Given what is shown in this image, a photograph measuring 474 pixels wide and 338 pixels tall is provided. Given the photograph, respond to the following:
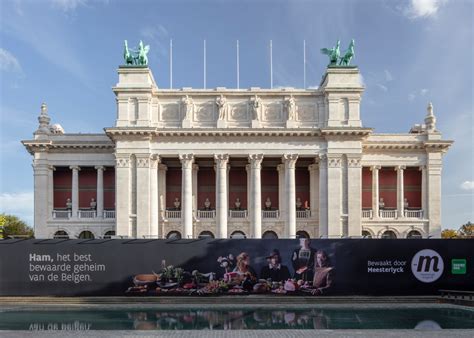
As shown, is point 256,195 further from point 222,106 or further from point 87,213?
point 87,213

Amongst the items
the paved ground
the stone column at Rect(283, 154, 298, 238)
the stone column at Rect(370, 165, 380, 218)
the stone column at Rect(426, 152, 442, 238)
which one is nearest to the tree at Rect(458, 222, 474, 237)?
the stone column at Rect(426, 152, 442, 238)

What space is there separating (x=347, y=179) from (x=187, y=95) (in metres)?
18.0

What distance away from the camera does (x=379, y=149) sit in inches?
1939

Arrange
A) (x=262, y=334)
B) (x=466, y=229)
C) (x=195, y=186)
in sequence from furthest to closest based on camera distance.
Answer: (x=466, y=229), (x=195, y=186), (x=262, y=334)

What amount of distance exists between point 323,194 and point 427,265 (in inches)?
768

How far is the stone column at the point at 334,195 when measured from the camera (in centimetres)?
4534

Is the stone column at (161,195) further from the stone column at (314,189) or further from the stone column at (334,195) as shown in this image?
the stone column at (334,195)

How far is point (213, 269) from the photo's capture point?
26.6 m

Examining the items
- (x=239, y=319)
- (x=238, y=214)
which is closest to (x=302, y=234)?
(x=238, y=214)

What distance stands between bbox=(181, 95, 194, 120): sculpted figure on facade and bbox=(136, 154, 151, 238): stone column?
5.52 meters

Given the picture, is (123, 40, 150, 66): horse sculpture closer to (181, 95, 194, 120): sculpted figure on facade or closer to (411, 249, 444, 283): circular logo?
(181, 95, 194, 120): sculpted figure on facade

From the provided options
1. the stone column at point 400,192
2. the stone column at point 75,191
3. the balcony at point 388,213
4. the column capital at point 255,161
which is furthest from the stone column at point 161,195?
the stone column at point 400,192

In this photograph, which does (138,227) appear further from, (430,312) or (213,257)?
(430,312)

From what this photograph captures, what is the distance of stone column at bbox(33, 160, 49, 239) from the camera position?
160ft
